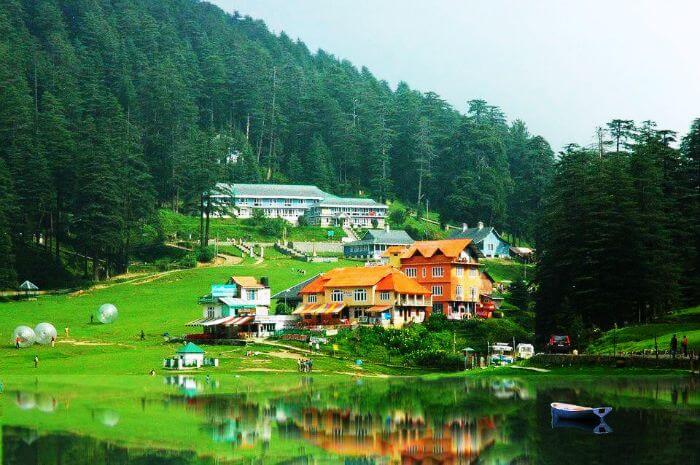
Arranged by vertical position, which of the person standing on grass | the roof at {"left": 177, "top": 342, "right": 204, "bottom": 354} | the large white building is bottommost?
the roof at {"left": 177, "top": 342, "right": 204, "bottom": 354}

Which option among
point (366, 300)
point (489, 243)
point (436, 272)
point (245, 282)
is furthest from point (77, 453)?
point (489, 243)

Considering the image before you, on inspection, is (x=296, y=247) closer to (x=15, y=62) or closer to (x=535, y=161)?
(x=535, y=161)

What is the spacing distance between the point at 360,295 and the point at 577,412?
4968cm

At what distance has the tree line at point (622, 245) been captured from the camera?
81.6m

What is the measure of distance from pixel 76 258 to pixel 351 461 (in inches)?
3769

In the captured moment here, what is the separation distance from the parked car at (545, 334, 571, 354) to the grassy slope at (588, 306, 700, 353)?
2280 millimetres

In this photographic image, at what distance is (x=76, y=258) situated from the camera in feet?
411

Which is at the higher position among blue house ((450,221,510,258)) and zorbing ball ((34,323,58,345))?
blue house ((450,221,510,258))

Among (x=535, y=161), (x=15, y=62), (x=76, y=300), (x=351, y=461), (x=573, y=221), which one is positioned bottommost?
(x=351, y=461)

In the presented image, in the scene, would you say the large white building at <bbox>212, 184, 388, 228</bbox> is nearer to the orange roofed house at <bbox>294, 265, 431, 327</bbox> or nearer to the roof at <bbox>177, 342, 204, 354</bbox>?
the orange roofed house at <bbox>294, 265, 431, 327</bbox>

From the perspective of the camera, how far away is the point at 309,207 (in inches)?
6560

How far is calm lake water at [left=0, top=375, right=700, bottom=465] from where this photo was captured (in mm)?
35844

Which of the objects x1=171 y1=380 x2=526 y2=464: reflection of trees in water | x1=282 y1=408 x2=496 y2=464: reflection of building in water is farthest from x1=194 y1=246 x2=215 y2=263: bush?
x1=282 y1=408 x2=496 y2=464: reflection of building in water

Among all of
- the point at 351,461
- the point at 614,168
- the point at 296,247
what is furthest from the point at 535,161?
the point at 351,461
